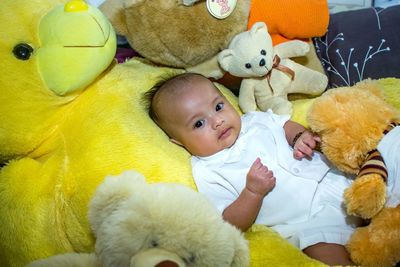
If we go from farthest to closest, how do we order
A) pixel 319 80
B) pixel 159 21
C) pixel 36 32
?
1. pixel 319 80
2. pixel 159 21
3. pixel 36 32

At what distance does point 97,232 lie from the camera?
82 cm

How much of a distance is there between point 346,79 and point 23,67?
0.93 metres

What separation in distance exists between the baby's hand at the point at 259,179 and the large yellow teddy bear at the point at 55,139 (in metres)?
0.09

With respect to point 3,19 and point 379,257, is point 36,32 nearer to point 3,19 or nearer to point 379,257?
point 3,19

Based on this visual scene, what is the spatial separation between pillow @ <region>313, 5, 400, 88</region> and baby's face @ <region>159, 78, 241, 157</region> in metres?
0.44

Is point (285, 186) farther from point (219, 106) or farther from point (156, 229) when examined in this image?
point (156, 229)

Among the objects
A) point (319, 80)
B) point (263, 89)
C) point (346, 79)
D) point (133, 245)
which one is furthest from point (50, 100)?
point (346, 79)

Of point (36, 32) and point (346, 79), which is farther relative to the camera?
point (346, 79)

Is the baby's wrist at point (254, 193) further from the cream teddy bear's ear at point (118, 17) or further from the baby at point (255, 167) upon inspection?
the cream teddy bear's ear at point (118, 17)

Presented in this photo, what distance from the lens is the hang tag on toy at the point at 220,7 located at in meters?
1.13

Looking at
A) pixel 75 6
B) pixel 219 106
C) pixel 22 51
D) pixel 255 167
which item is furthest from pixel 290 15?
pixel 22 51

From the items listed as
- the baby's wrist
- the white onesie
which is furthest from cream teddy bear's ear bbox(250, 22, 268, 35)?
the baby's wrist

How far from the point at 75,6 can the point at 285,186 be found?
Result: 66 cm

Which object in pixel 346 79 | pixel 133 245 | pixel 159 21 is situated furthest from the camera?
pixel 346 79
